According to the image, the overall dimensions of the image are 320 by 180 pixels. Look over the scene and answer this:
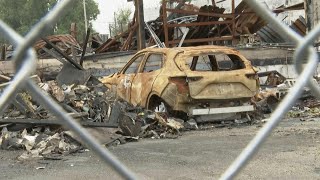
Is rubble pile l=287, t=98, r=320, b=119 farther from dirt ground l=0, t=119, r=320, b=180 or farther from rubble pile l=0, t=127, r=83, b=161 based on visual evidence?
rubble pile l=0, t=127, r=83, b=161

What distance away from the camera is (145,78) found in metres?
9.45

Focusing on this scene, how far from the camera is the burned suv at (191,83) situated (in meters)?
8.70

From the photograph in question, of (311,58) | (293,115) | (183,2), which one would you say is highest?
(183,2)

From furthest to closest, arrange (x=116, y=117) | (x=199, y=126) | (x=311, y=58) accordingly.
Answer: (x=199, y=126)
(x=116, y=117)
(x=311, y=58)

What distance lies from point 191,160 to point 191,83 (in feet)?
9.31

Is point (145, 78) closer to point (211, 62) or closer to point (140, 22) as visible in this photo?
point (211, 62)

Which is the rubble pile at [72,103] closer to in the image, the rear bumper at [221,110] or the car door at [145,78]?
the car door at [145,78]

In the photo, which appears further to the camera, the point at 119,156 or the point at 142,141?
the point at 142,141

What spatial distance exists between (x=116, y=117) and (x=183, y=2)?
11.4 m

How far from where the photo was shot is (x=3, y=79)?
9.91 m

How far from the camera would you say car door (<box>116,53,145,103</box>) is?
9.95m

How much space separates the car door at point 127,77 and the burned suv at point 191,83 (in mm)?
21

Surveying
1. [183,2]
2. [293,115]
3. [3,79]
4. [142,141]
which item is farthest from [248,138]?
[183,2]

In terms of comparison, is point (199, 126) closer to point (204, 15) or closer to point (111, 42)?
point (204, 15)
